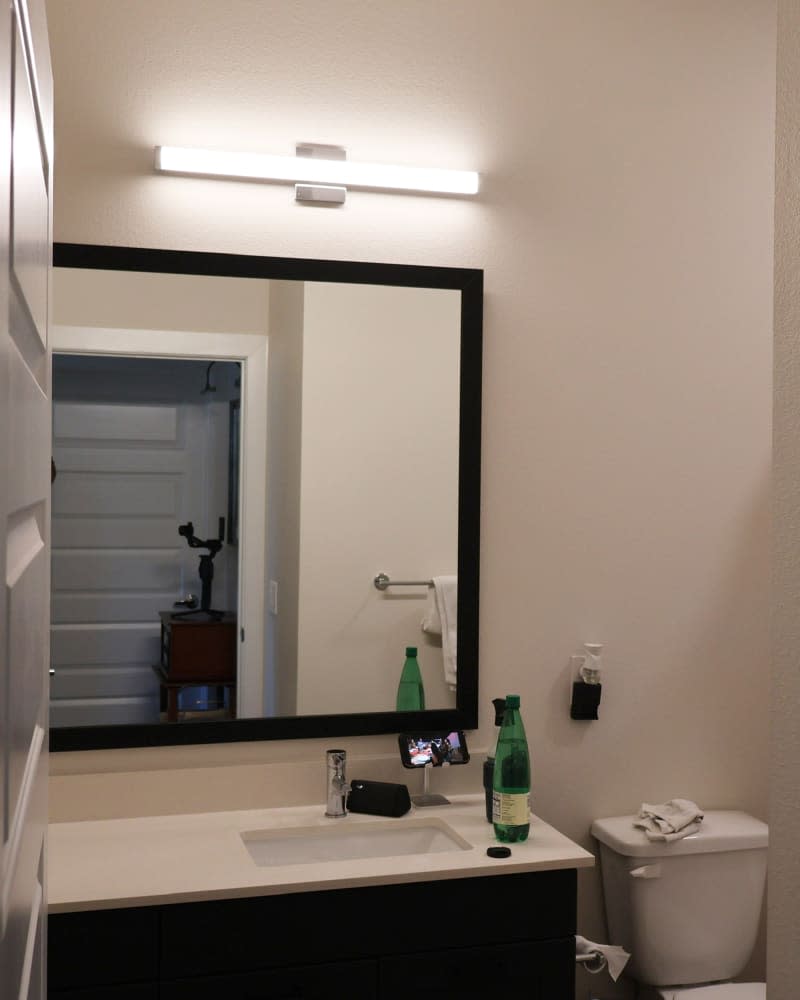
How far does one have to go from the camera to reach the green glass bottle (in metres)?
2.00

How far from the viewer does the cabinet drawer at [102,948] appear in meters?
1.68

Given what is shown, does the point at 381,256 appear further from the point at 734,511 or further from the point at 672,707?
the point at 672,707

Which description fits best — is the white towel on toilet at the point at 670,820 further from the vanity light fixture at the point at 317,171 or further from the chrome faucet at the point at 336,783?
the vanity light fixture at the point at 317,171

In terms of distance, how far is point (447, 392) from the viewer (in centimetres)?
227

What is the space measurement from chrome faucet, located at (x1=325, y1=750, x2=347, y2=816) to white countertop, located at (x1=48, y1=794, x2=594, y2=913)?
0.02m

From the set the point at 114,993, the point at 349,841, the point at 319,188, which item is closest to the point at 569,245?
the point at 319,188

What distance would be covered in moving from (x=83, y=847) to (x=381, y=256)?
1.31 meters

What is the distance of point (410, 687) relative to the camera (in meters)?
2.25

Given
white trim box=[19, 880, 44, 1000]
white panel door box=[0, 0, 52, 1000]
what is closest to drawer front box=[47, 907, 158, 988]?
white panel door box=[0, 0, 52, 1000]

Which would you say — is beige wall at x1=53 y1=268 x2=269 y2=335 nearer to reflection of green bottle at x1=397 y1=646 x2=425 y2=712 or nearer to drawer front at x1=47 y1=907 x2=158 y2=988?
reflection of green bottle at x1=397 y1=646 x2=425 y2=712

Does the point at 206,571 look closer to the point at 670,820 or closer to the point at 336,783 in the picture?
the point at 336,783

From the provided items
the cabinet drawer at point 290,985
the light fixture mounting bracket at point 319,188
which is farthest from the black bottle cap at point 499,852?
the light fixture mounting bracket at point 319,188

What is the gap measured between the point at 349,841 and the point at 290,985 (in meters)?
0.35

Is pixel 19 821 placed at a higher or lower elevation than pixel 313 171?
lower
